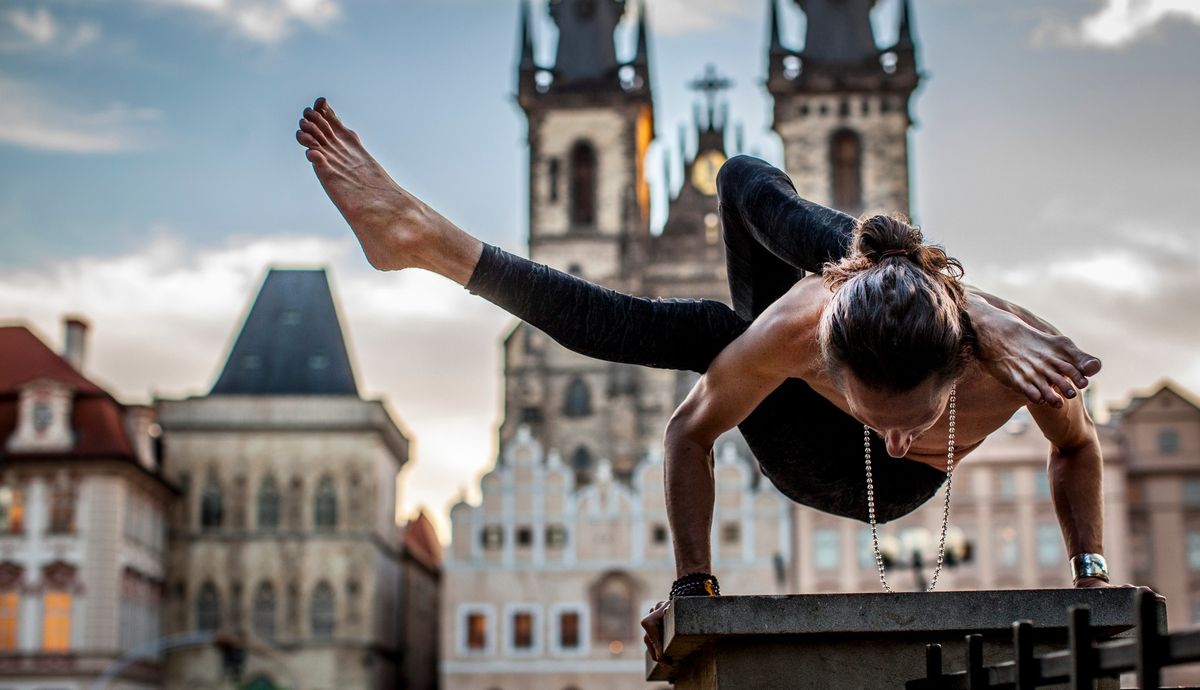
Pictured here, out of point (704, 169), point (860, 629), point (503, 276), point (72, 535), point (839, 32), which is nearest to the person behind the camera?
point (860, 629)

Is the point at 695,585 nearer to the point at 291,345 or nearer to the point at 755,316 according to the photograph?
the point at 755,316

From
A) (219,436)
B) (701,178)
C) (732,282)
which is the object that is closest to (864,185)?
(701,178)

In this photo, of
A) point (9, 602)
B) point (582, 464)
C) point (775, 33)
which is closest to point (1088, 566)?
point (9, 602)

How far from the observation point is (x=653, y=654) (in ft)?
12.6

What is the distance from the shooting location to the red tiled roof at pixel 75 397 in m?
42.7

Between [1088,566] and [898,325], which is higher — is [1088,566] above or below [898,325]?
below

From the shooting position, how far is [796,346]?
355 centimetres

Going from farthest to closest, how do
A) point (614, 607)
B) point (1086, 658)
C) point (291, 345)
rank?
point (291, 345), point (614, 607), point (1086, 658)

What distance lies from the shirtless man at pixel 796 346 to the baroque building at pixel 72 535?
38885mm

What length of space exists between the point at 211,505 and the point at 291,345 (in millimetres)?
5509

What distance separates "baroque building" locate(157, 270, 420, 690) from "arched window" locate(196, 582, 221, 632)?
0.04m

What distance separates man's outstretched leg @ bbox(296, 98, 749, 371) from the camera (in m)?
3.61

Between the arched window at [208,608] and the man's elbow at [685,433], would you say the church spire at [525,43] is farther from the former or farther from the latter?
the man's elbow at [685,433]

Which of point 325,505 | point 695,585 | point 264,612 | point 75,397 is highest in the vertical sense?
point 75,397
